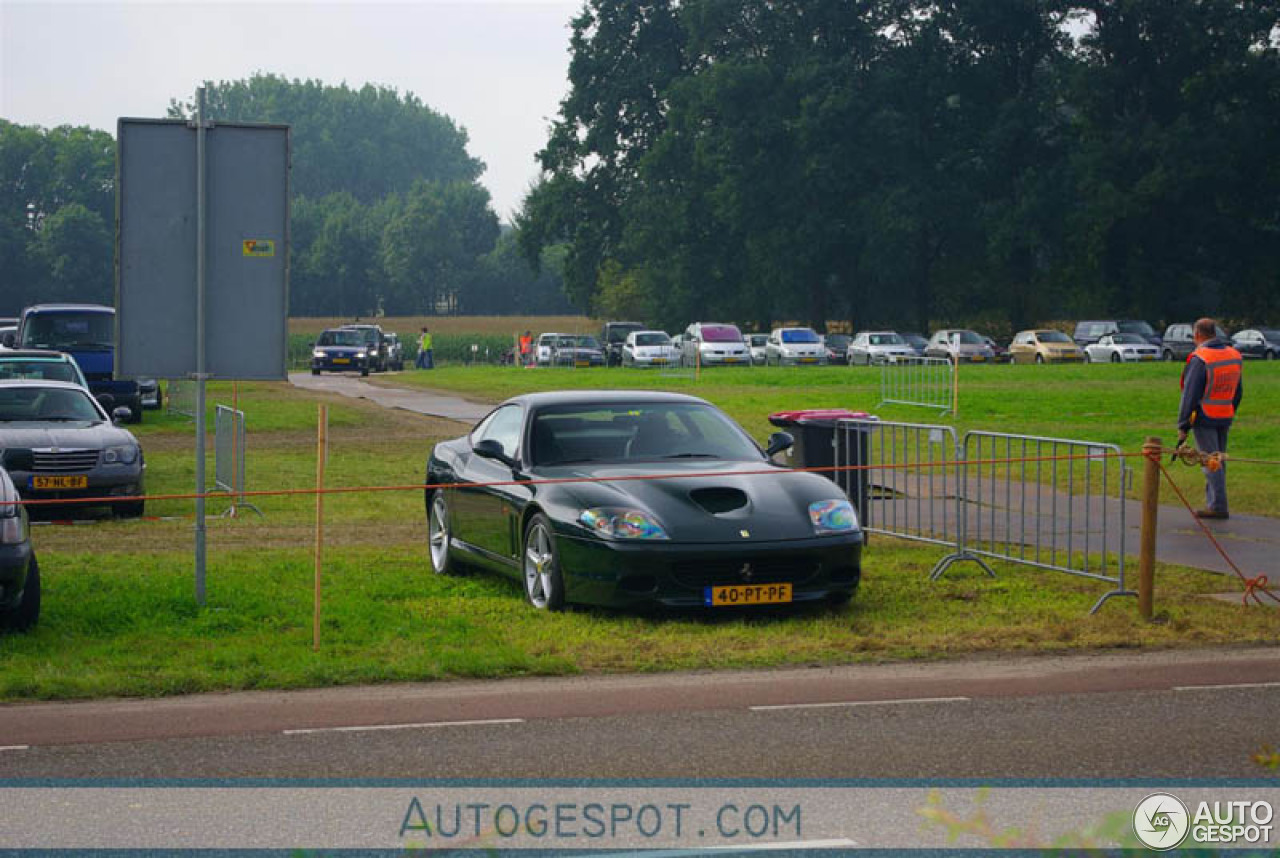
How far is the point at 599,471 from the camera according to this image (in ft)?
36.3

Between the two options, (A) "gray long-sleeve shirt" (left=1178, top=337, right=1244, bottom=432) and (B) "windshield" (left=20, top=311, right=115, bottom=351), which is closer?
(A) "gray long-sleeve shirt" (left=1178, top=337, right=1244, bottom=432)

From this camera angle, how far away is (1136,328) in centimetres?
6625

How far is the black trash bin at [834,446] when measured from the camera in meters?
14.1

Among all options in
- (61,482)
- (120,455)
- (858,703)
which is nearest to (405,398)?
(120,455)

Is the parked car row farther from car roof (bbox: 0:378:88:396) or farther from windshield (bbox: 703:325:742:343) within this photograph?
car roof (bbox: 0:378:88:396)

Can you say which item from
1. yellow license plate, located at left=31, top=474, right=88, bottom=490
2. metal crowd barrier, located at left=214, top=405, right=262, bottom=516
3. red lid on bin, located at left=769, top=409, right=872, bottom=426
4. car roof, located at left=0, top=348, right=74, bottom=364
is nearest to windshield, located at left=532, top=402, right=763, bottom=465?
red lid on bin, located at left=769, top=409, right=872, bottom=426

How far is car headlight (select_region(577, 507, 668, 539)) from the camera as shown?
10.1m

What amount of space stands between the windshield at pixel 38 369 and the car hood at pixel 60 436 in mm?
6011

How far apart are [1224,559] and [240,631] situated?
770 cm

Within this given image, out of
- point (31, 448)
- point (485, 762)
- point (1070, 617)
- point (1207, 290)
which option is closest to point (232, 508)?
point (31, 448)

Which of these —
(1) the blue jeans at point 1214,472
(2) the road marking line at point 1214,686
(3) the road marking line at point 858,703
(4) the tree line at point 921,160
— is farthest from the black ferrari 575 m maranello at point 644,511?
(4) the tree line at point 921,160

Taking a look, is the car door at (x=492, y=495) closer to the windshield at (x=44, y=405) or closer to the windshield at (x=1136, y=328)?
the windshield at (x=44, y=405)

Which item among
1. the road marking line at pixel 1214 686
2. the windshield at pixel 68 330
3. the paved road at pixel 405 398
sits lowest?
the paved road at pixel 405 398

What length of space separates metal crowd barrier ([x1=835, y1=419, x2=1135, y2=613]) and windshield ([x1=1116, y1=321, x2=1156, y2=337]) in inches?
1965
